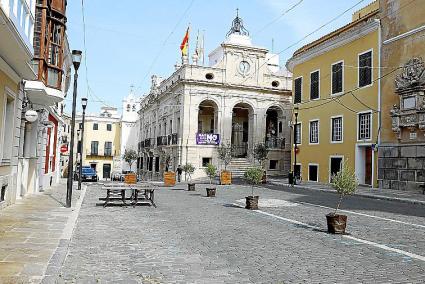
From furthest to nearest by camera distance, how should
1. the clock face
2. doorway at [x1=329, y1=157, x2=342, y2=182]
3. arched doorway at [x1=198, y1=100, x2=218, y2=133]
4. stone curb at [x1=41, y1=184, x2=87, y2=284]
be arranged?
arched doorway at [x1=198, y1=100, x2=218, y2=133] < the clock face < doorway at [x1=329, y1=157, x2=342, y2=182] < stone curb at [x1=41, y1=184, x2=87, y2=284]

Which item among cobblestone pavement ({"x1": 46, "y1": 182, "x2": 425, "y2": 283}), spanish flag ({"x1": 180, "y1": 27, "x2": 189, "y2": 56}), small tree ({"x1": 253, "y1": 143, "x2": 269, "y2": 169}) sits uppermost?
spanish flag ({"x1": 180, "y1": 27, "x2": 189, "y2": 56})

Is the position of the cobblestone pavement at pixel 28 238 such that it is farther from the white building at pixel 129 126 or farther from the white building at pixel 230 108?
the white building at pixel 129 126

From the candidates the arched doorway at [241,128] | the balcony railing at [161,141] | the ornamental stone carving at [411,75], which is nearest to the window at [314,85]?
the ornamental stone carving at [411,75]

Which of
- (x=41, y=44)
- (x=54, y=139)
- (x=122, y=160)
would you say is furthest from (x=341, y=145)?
(x=122, y=160)

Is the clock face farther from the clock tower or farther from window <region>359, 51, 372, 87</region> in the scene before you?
window <region>359, 51, 372, 87</region>

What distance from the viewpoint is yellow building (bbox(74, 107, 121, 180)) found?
2454 inches

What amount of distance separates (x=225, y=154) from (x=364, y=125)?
1367 centimetres

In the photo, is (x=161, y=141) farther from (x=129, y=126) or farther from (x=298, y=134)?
(x=129, y=126)

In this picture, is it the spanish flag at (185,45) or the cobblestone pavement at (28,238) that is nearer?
the cobblestone pavement at (28,238)

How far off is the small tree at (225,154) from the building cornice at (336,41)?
347 inches

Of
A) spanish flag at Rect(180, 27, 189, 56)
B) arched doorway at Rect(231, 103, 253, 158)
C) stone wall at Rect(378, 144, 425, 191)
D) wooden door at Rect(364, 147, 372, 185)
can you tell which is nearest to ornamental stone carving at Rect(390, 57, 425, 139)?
stone wall at Rect(378, 144, 425, 191)

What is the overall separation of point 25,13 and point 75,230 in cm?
561

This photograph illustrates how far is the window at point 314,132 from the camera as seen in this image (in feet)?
95.5

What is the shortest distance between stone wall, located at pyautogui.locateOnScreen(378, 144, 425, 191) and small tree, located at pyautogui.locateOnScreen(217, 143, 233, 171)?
48.8 ft
